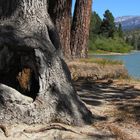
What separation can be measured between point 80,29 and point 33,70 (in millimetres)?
6451

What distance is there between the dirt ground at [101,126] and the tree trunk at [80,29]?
4117 mm

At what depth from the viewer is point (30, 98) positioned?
19.2 ft

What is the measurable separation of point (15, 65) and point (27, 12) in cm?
71

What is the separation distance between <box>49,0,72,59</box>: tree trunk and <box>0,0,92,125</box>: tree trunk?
446 centimetres

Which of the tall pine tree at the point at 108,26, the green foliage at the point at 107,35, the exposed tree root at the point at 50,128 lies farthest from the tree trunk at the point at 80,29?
the tall pine tree at the point at 108,26

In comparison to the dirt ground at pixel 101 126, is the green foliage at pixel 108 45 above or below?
below

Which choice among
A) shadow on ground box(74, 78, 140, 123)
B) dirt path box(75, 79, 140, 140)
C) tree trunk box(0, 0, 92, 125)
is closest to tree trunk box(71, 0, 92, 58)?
shadow on ground box(74, 78, 140, 123)

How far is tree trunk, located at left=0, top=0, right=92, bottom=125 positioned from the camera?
224 inches

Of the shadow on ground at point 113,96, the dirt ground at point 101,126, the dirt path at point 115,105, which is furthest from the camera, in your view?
the shadow on ground at point 113,96

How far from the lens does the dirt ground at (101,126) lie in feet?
18.0

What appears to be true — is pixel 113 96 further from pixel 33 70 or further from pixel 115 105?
pixel 33 70

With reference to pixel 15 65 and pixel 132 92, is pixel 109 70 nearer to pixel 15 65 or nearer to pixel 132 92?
pixel 132 92

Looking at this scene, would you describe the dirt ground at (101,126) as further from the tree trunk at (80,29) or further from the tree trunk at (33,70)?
the tree trunk at (80,29)

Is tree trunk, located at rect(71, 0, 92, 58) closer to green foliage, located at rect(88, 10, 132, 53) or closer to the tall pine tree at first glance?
green foliage, located at rect(88, 10, 132, 53)
